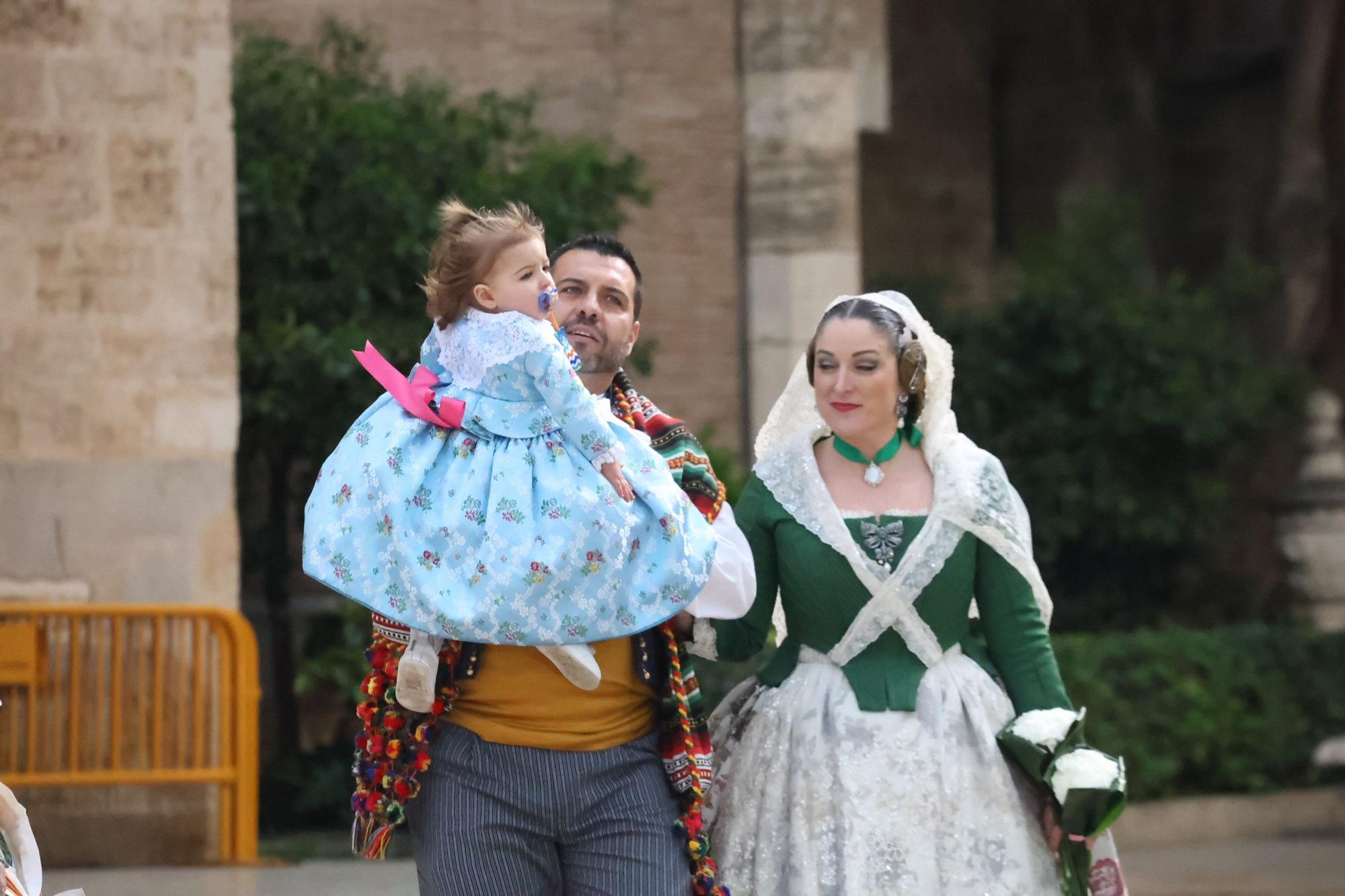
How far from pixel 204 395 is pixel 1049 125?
25.0ft

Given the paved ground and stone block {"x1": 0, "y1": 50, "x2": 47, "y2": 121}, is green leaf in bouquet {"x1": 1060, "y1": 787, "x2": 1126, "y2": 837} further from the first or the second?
stone block {"x1": 0, "y1": 50, "x2": 47, "y2": 121}

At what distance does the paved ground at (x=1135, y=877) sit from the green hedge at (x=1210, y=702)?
47 centimetres

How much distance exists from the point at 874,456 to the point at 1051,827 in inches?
29.1

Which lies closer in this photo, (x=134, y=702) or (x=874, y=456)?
(x=874, y=456)

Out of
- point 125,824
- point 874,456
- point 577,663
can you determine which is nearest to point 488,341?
point 577,663

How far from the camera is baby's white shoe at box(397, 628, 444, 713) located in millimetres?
2828

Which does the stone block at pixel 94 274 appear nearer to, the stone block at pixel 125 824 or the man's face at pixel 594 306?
the stone block at pixel 125 824

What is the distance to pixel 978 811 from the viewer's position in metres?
3.32

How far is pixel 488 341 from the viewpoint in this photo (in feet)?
9.34

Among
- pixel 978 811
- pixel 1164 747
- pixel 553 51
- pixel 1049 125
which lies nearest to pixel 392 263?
pixel 553 51

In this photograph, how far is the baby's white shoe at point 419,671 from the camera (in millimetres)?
2828

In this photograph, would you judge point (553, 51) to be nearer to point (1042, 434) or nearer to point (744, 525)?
point (1042, 434)

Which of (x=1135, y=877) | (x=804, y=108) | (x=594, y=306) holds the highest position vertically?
(x=804, y=108)

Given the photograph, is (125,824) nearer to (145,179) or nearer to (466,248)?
(145,179)
